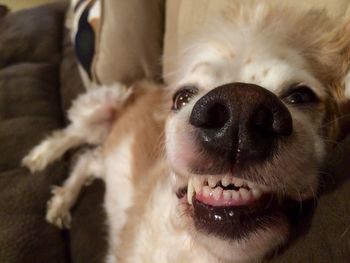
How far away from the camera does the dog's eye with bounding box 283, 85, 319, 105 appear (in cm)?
90

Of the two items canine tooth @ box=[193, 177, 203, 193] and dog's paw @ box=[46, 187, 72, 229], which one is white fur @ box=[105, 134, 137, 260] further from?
canine tooth @ box=[193, 177, 203, 193]

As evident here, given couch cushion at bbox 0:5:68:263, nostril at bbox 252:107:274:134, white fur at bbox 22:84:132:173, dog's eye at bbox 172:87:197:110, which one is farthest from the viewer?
white fur at bbox 22:84:132:173

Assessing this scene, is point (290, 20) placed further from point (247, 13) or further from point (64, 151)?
point (64, 151)

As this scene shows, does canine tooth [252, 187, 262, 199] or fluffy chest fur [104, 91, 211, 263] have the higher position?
canine tooth [252, 187, 262, 199]

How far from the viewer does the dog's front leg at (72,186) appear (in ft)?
5.09

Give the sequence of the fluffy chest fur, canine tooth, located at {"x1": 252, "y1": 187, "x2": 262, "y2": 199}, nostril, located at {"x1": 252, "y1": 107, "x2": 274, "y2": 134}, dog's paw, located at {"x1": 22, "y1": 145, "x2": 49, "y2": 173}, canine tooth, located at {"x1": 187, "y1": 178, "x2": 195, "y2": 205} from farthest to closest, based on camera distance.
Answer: dog's paw, located at {"x1": 22, "y1": 145, "x2": 49, "y2": 173} → the fluffy chest fur → canine tooth, located at {"x1": 187, "y1": 178, "x2": 195, "y2": 205} → canine tooth, located at {"x1": 252, "y1": 187, "x2": 262, "y2": 199} → nostril, located at {"x1": 252, "y1": 107, "x2": 274, "y2": 134}

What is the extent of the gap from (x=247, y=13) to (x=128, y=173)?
32.1 inches

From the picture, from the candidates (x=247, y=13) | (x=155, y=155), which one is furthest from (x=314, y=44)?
(x=155, y=155)

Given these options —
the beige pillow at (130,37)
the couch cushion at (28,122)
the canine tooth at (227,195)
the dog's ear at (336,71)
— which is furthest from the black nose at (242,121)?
the beige pillow at (130,37)

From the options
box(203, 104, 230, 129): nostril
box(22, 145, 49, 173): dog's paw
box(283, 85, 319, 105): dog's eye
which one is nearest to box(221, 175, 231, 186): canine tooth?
box(203, 104, 230, 129): nostril

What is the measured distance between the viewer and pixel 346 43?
41.4 inches

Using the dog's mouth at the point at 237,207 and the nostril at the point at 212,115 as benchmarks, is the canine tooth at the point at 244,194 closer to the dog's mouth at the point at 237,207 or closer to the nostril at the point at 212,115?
the dog's mouth at the point at 237,207

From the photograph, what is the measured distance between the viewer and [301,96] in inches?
36.1

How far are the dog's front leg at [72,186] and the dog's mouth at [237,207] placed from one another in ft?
2.76
